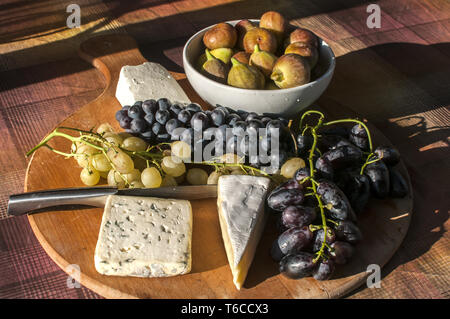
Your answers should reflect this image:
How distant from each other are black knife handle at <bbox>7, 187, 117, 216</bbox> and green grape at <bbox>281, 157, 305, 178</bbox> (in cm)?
35

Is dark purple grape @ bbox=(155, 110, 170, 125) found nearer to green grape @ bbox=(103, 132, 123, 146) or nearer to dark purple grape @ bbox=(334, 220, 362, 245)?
green grape @ bbox=(103, 132, 123, 146)

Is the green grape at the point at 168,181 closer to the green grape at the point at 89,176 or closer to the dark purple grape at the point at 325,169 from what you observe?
the green grape at the point at 89,176

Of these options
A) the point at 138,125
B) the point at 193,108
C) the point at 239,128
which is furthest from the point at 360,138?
the point at 138,125

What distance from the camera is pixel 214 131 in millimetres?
1092

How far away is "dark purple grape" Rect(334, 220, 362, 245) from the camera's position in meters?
0.93

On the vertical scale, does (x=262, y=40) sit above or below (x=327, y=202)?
above

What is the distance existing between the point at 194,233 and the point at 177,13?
1.07 m

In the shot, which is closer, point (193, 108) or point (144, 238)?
point (144, 238)

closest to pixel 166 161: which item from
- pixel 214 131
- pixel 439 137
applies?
pixel 214 131

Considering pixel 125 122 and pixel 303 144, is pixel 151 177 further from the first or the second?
pixel 303 144

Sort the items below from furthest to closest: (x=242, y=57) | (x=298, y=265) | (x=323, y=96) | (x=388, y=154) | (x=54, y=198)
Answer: (x=323, y=96) < (x=242, y=57) < (x=388, y=154) < (x=54, y=198) < (x=298, y=265)

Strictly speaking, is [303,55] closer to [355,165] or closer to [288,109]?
[288,109]

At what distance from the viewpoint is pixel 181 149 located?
1081 mm

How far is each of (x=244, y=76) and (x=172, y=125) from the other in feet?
0.66
